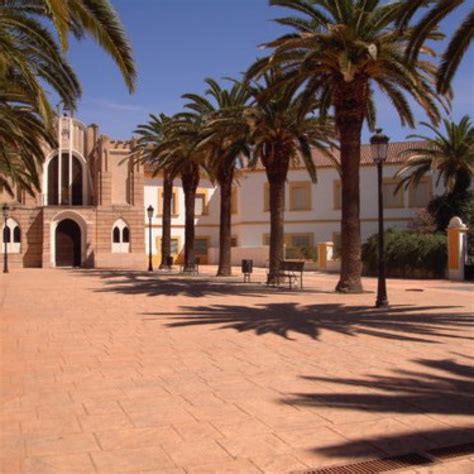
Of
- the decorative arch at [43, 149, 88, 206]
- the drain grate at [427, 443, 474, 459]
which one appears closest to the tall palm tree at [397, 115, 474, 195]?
the decorative arch at [43, 149, 88, 206]

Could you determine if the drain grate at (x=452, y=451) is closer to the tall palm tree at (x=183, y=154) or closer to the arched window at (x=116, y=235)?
the tall palm tree at (x=183, y=154)

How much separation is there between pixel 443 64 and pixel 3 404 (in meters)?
10.0

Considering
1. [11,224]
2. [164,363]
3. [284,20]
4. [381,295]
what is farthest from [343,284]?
[11,224]

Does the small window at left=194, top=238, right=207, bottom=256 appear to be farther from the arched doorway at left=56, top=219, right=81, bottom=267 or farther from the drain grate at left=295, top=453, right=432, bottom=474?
the drain grate at left=295, top=453, right=432, bottom=474

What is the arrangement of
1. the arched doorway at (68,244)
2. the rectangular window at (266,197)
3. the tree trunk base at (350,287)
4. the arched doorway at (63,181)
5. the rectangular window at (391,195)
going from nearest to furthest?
1. the tree trunk base at (350,287)
2. the rectangular window at (391,195)
3. the arched doorway at (68,244)
4. the arched doorway at (63,181)
5. the rectangular window at (266,197)

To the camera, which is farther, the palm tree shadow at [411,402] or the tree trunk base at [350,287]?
the tree trunk base at [350,287]

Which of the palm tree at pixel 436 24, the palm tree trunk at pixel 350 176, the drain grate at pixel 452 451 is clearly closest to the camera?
the drain grate at pixel 452 451

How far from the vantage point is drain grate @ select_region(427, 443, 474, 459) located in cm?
446

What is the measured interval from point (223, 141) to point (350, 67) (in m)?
10.5

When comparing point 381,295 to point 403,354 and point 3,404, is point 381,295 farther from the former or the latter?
point 3,404

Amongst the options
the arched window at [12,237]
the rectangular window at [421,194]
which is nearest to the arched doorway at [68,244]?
the arched window at [12,237]

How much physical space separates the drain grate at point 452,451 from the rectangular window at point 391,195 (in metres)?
39.8

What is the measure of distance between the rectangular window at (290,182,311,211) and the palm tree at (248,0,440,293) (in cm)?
2662

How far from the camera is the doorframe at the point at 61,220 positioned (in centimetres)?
4281
